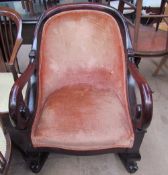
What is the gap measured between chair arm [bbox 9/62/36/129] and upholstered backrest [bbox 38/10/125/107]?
0.17 m

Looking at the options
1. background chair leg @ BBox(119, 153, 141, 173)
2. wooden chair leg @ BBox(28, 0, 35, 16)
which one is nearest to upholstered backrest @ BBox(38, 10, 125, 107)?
background chair leg @ BBox(119, 153, 141, 173)

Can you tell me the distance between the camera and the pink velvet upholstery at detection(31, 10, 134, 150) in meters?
1.14

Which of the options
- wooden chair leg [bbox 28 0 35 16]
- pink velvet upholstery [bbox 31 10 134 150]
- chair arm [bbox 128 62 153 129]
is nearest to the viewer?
chair arm [bbox 128 62 153 129]

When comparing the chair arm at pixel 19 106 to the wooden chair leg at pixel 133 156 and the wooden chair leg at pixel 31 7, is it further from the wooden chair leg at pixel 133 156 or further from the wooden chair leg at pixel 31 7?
the wooden chair leg at pixel 31 7

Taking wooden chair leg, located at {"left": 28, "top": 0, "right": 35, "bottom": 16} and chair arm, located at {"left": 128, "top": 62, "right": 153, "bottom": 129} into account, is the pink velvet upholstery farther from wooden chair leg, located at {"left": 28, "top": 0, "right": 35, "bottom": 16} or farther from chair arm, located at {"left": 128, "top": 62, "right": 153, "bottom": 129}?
wooden chair leg, located at {"left": 28, "top": 0, "right": 35, "bottom": 16}

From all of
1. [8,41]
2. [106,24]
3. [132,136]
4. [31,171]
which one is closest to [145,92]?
[132,136]

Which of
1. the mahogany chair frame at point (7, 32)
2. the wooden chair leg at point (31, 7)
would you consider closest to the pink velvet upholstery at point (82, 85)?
the mahogany chair frame at point (7, 32)

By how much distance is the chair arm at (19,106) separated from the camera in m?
1.00

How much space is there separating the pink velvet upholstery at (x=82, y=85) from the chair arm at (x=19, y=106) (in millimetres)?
84

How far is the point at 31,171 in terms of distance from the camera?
1.41 m

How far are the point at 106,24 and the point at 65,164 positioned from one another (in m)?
0.95

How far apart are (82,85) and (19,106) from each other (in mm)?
520

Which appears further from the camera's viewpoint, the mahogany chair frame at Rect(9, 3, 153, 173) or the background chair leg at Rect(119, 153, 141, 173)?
the background chair leg at Rect(119, 153, 141, 173)

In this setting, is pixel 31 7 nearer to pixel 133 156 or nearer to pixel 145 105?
pixel 145 105
